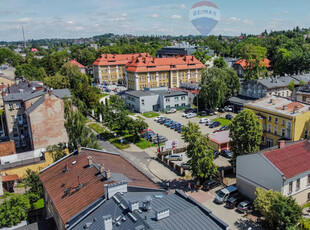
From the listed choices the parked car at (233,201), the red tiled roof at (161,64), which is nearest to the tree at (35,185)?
the parked car at (233,201)

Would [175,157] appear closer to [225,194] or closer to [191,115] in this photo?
[225,194]

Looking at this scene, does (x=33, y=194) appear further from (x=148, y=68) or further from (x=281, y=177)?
(x=148, y=68)

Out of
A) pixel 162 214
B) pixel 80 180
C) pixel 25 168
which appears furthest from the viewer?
pixel 25 168

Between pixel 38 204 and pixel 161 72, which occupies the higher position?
pixel 161 72

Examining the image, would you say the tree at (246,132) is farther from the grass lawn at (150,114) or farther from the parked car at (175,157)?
the grass lawn at (150,114)

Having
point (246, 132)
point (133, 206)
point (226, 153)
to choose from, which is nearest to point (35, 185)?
point (133, 206)
